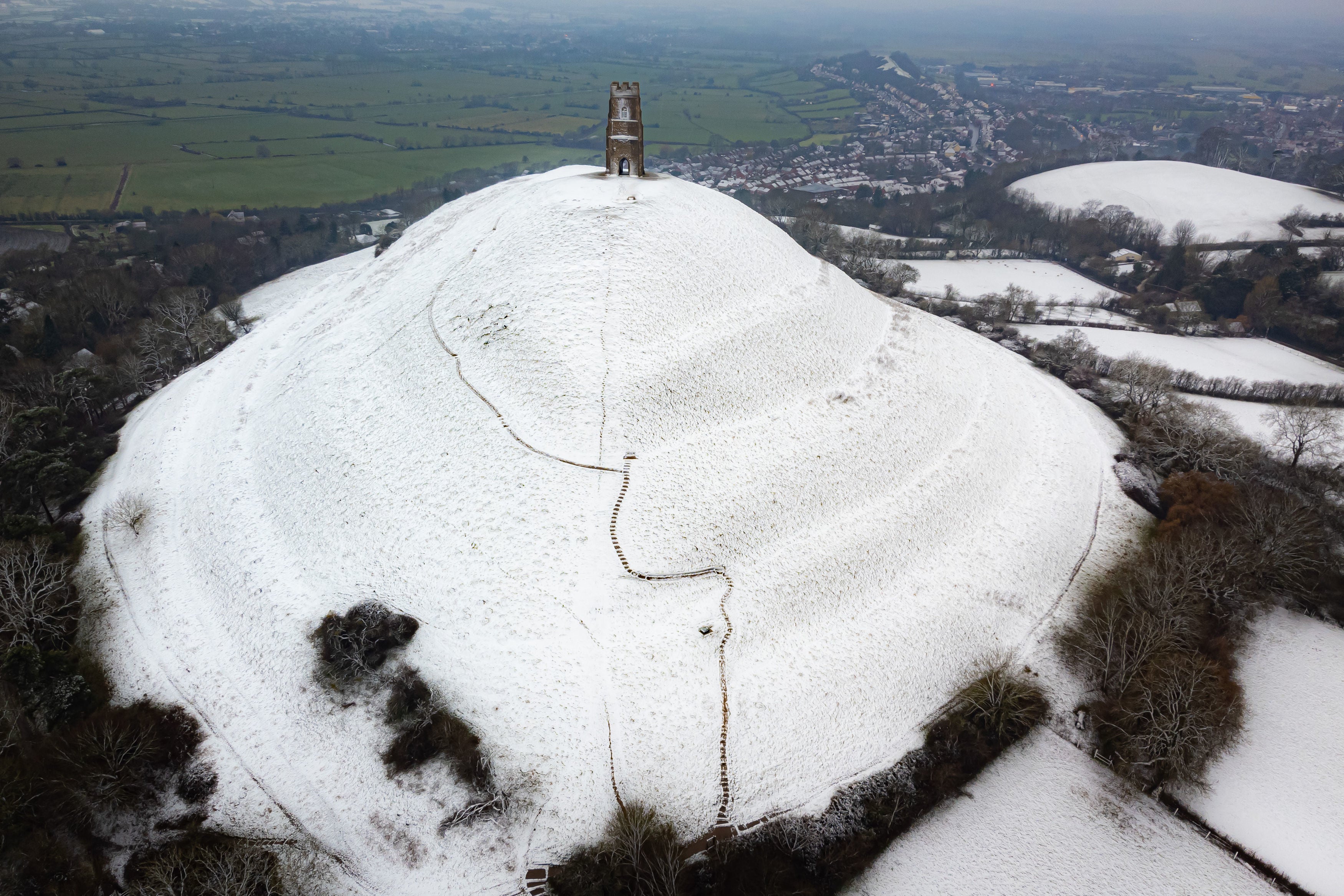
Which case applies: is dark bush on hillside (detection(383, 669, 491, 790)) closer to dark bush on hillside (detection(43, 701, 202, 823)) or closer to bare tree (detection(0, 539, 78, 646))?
dark bush on hillside (detection(43, 701, 202, 823))

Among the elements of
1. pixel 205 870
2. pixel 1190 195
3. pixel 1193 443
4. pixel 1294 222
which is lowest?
pixel 205 870

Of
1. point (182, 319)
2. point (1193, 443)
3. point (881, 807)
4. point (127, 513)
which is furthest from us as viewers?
point (182, 319)

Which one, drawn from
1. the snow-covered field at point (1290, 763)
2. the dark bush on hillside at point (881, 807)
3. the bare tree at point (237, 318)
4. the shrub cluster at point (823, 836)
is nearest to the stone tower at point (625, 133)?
the bare tree at point (237, 318)

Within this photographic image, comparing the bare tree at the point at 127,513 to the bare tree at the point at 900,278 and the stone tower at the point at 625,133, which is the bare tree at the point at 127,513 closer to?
the stone tower at the point at 625,133

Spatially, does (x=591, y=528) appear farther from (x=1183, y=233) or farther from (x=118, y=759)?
(x=1183, y=233)

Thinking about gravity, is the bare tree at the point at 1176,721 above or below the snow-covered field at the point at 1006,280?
below

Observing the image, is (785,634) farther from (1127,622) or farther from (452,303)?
(452,303)

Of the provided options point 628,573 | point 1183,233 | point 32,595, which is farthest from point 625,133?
point 1183,233
